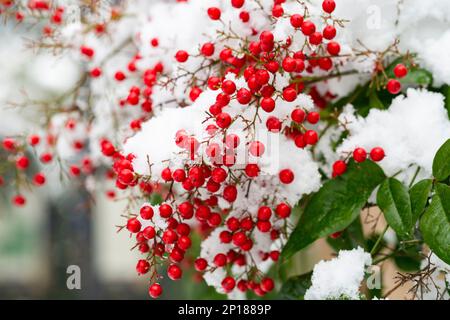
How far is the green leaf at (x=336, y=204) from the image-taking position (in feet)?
1.56

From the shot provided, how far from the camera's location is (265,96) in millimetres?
431

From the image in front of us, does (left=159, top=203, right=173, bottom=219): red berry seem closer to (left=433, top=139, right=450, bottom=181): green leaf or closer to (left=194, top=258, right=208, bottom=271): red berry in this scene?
(left=194, top=258, right=208, bottom=271): red berry

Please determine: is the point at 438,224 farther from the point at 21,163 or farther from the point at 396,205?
the point at 21,163

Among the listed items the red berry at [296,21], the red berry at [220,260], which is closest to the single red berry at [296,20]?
the red berry at [296,21]

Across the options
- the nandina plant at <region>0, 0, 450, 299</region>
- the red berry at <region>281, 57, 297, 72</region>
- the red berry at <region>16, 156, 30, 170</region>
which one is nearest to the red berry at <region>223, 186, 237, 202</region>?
the nandina plant at <region>0, 0, 450, 299</region>

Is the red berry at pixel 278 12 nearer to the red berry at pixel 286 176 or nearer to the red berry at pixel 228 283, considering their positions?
the red berry at pixel 286 176

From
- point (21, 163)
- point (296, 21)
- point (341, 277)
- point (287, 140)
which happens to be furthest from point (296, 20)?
point (21, 163)

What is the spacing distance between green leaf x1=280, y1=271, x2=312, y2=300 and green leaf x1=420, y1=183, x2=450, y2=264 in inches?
6.4

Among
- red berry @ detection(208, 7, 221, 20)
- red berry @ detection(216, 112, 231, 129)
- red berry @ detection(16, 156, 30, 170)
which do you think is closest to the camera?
red berry @ detection(216, 112, 231, 129)

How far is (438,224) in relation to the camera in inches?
16.9

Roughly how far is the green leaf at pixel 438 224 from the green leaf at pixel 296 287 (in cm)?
16

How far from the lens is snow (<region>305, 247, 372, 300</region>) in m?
0.46
